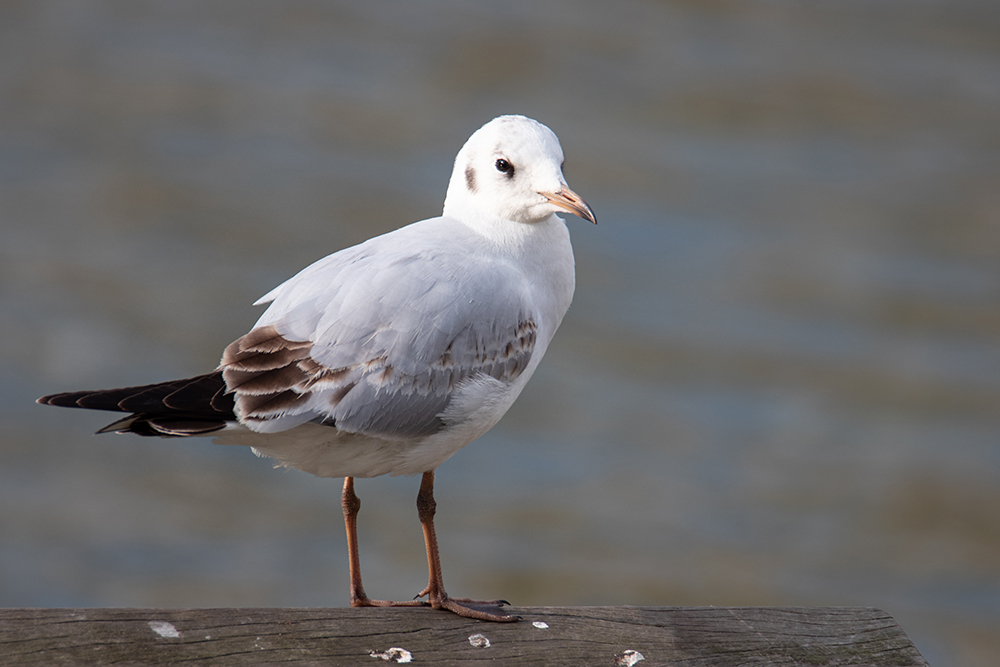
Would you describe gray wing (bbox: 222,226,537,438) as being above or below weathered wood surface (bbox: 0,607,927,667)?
above

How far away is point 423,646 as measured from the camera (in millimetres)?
2771

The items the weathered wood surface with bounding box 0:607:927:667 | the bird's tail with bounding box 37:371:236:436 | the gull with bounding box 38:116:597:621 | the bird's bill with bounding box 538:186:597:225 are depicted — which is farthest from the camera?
the bird's bill with bounding box 538:186:597:225

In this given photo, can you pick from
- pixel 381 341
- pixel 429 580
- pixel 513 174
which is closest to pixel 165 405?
pixel 381 341

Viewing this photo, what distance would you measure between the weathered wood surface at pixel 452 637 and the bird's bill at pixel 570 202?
0.98 metres

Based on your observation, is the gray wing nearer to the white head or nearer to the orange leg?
the white head

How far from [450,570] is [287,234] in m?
4.58

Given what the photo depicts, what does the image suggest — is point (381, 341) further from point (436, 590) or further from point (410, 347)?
point (436, 590)

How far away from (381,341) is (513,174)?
62 centimetres

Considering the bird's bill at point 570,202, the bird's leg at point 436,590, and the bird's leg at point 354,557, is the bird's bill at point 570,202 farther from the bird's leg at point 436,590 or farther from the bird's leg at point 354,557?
the bird's leg at point 354,557

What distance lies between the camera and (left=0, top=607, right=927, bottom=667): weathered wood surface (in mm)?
2475

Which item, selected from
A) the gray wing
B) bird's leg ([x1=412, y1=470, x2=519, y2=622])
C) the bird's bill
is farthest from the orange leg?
the bird's bill

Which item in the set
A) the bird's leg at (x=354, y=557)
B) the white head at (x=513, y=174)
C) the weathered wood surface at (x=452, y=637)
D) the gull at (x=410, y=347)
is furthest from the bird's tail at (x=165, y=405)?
the white head at (x=513, y=174)

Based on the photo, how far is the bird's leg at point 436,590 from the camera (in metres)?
2.99

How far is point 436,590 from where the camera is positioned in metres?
3.14
